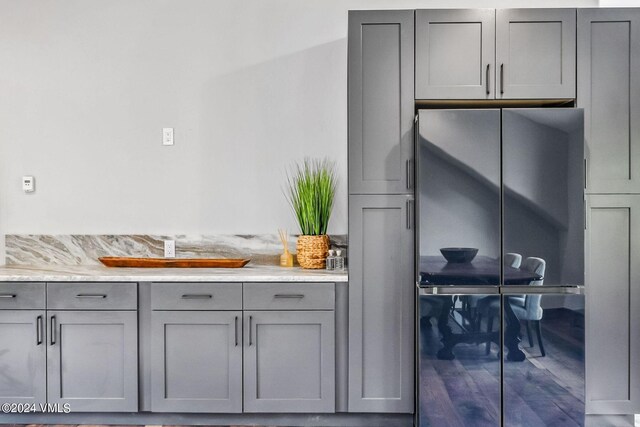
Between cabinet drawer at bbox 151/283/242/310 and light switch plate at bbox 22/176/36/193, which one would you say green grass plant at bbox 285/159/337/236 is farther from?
light switch plate at bbox 22/176/36/193

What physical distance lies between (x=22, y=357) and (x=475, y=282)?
2468mm

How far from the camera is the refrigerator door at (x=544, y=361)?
6.92 feet

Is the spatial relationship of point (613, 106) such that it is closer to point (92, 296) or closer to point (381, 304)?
point (381, 304)

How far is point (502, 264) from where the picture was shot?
210 cm

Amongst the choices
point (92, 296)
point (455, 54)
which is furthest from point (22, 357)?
point (455, 54)

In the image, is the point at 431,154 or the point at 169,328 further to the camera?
the point at 169,328

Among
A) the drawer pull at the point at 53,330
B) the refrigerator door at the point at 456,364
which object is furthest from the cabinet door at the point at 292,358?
the drawer pull at the point at 53,330

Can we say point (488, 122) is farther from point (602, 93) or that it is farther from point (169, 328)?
point (169, 328)

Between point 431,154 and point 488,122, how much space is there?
32 centimetres

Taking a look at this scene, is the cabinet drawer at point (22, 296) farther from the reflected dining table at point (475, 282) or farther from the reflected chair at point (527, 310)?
the reflected chair at point (527, 310)

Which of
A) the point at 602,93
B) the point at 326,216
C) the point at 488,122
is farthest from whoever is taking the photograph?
the point at 326,216

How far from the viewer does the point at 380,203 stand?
2.27 m

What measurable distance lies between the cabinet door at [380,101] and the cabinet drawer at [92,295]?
1351mm

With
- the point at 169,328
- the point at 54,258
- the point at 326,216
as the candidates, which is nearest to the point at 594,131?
the point at 326,216
